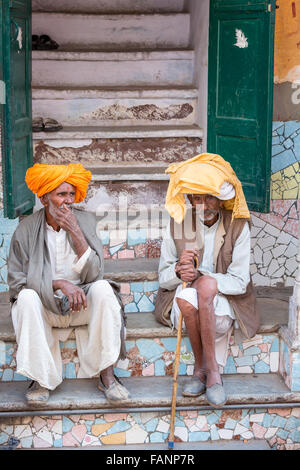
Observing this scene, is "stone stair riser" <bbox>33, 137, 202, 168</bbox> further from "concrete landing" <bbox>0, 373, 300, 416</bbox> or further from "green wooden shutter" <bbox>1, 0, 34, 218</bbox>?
"concrete landing" <bbox>0, 373, 300, 416</bbox>

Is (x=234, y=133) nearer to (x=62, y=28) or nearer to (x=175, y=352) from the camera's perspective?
(x=175, y=352)

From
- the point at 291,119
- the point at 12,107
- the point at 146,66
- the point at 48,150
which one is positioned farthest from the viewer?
the point at 146,66

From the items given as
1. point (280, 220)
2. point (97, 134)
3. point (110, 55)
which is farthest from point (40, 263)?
point (110, 55)

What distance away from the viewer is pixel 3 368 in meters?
4.92

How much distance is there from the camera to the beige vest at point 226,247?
4816 millimetres

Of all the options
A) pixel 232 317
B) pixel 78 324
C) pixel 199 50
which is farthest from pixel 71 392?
pixel 199 50

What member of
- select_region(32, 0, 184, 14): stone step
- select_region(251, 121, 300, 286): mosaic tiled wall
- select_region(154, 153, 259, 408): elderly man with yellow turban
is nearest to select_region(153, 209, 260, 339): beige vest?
select_region(154, 153, 259, 408): elderly man with yellow turban

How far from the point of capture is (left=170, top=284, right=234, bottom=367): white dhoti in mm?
4609

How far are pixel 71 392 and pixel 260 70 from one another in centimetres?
291

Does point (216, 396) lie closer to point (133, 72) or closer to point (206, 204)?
point (206, 204)

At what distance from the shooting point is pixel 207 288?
4559 mm

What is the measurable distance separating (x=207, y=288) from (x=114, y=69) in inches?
148

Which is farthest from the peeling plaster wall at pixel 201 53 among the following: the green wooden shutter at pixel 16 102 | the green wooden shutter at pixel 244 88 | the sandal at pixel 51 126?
the green wooden shutter at pixel 16 102

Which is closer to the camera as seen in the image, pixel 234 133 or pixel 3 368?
pixel 3 368
